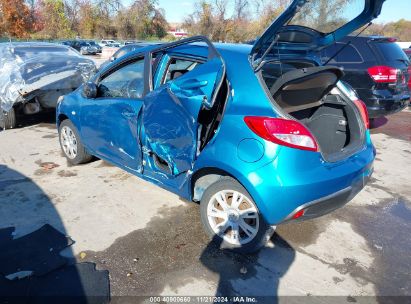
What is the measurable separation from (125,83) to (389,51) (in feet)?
17.0

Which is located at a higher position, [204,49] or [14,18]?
[14,18]

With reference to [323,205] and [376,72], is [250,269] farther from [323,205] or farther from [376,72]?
[376,72]

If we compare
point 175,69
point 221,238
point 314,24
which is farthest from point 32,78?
point 314,24

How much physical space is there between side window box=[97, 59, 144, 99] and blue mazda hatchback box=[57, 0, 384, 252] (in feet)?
0.07

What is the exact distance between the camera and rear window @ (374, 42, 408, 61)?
21.3ft

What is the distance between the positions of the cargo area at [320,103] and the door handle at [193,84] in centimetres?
47

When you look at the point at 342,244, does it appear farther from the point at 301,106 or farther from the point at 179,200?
the point at 179,200

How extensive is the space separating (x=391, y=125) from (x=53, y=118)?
7.59 m

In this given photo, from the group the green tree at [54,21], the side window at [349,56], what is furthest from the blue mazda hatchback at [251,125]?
the green tree at [54,21]

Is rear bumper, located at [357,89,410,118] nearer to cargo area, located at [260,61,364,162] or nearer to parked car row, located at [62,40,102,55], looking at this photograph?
cargo area, located at [260,61,364,162]

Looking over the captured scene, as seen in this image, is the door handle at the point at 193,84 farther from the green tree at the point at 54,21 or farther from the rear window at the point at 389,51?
the green tree at the point at 54,21

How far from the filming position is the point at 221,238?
10.2 ft

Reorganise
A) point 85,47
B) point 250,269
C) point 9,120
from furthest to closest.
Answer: point 85,47 → point 9,120 → point 250,269

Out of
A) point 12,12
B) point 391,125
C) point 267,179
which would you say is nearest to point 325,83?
point 267,179
